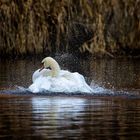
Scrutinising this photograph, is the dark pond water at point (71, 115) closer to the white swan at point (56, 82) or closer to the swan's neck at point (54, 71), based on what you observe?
the white swan at point (56, 82)

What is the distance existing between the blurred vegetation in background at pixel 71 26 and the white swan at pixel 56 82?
3163 centimetres

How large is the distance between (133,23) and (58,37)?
19.5 feet

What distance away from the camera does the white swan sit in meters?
22.1

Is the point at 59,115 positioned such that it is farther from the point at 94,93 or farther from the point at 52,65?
the point at 52,65

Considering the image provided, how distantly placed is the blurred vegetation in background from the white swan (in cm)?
3163

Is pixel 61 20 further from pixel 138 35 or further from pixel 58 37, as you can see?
pixel 138 35

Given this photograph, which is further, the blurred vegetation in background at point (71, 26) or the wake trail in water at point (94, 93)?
the blurred vegetation in background at point (71, 26)

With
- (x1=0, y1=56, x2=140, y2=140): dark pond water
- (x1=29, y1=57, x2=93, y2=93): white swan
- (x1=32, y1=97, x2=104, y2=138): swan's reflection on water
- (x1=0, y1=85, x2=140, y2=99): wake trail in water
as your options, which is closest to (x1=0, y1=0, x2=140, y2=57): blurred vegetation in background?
(x1=29, y1=57, x2=93, y2=93): white swan

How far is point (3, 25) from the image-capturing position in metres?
55.3

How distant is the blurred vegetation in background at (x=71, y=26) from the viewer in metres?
55.1

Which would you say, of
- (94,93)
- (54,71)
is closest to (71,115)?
(94,93)

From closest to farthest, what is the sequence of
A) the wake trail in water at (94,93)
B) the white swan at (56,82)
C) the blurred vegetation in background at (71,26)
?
the wake trail in water at (94,93), the white swan at (56,82), the blurred vegetation in background at (71,26)

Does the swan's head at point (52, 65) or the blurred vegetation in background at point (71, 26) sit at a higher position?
the swan's head at point (52, 65)

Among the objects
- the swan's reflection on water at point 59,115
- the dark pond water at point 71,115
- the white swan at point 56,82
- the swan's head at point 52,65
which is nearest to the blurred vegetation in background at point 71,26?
the swan's head at point 52,65
